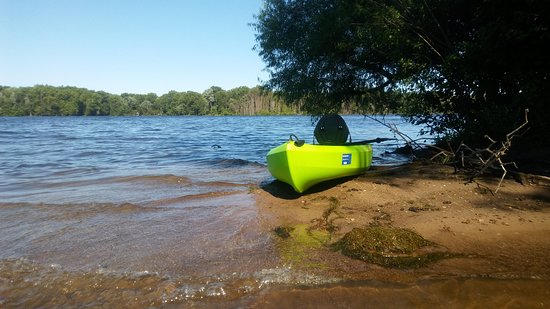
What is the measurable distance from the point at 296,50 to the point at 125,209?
9.23m

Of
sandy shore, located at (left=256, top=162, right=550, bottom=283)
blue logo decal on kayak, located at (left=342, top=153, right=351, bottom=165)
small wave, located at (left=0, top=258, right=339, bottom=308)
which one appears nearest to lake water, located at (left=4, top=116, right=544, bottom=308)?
small wave, located at (left=0, top=258, right=339, bottom=308)

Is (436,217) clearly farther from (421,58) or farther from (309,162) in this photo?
(421,58)

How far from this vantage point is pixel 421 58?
1002 cm

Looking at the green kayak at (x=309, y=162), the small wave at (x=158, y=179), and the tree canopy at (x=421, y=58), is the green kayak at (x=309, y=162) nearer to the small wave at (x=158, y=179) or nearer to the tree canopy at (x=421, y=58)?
the small wave at (x=158, y=179)

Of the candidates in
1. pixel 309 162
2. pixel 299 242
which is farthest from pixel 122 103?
pixel 299 242

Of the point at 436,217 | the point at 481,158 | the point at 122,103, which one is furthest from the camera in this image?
the point at 122,103

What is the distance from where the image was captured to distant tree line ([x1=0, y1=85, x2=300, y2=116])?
107000 millimetres

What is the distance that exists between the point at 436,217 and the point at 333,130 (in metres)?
3.70

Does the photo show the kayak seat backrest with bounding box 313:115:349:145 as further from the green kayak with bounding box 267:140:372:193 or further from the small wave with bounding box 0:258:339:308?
the small wave with bounding box 0:258:339:308

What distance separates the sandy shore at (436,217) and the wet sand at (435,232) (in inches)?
0.5

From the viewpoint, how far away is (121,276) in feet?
13.1

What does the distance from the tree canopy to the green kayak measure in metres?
3.65

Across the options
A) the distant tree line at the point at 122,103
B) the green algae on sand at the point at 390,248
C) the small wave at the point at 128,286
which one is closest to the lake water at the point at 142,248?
the small wave at the point at 128,286

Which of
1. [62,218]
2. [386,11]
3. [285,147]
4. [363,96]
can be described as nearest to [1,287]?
[62,218]
